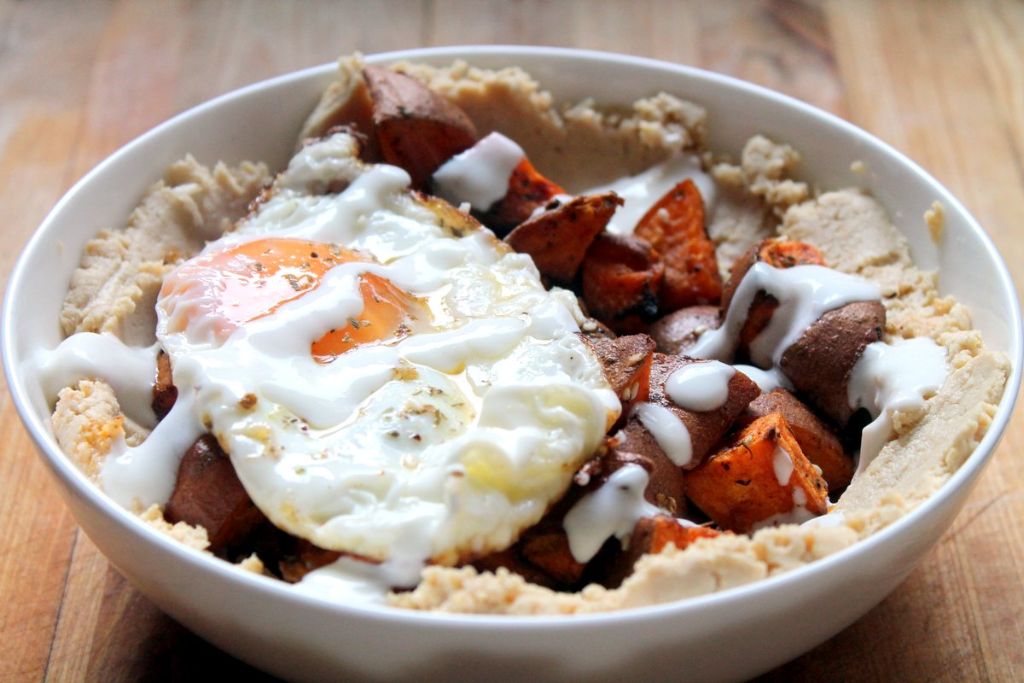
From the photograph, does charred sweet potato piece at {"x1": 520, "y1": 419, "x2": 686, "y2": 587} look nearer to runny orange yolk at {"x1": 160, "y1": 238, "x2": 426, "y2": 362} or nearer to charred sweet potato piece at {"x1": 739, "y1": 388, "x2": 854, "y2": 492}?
charred sweet potato piece at {"x1": 739, "y1": 388, "x2": 854, "y2": 492}

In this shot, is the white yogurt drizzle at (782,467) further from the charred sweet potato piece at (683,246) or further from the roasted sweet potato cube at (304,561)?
the roasted sweet potato cube at (304,561)

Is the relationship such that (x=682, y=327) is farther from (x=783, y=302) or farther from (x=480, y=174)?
(x=480, y=174)

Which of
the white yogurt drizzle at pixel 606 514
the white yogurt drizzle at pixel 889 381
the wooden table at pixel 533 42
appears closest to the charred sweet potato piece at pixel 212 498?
the wooden table at pixel 533 42

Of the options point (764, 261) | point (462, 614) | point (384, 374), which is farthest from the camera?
point (764, 261)

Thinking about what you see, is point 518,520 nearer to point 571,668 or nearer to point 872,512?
point 571,668

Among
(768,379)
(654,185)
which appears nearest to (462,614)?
(768,379)

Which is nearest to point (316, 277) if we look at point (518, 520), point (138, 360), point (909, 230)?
point (138, 360)
